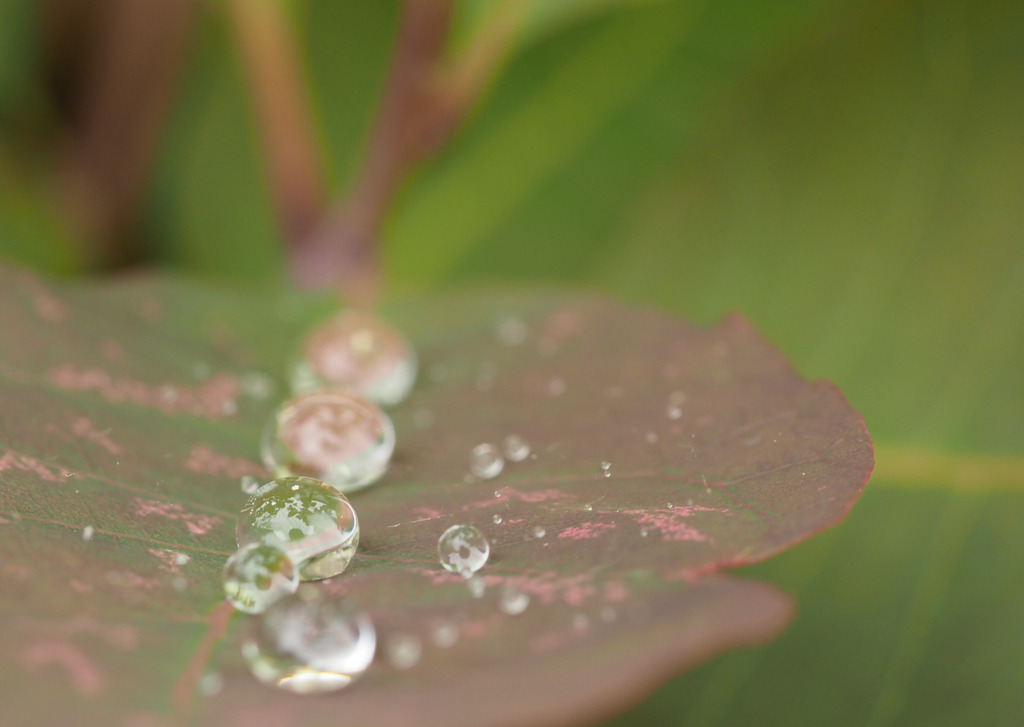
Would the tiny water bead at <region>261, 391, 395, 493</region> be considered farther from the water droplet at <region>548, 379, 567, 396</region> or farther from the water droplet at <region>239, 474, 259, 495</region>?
the water droplet at <region>548, 379, 567, 396</region>

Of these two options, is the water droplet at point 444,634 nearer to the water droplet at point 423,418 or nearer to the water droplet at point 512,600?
the water droplet at point 512,600

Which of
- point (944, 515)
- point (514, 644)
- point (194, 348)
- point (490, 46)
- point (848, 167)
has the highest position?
point (490, 46)

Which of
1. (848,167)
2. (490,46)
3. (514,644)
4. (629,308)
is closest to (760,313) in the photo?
(848,167)

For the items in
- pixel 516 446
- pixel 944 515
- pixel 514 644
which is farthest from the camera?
pixel 944 515

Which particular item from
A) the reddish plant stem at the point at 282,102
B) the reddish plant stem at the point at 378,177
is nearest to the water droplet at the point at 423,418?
the reddish plant stem at the point at 378,177

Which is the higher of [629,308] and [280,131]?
[280,131]

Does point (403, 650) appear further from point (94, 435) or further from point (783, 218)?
point (783, 218)

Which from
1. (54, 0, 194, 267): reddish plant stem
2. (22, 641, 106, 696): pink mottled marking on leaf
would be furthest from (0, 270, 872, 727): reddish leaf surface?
(54, 0, 194, 267): reddish plant stem

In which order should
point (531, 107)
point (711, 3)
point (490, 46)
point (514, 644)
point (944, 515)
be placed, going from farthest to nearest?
point (531, 107) → point (711, 3) → point (490, 46) → point (944, 515) → point (514, 644)

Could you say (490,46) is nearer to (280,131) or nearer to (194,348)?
(280,131)
